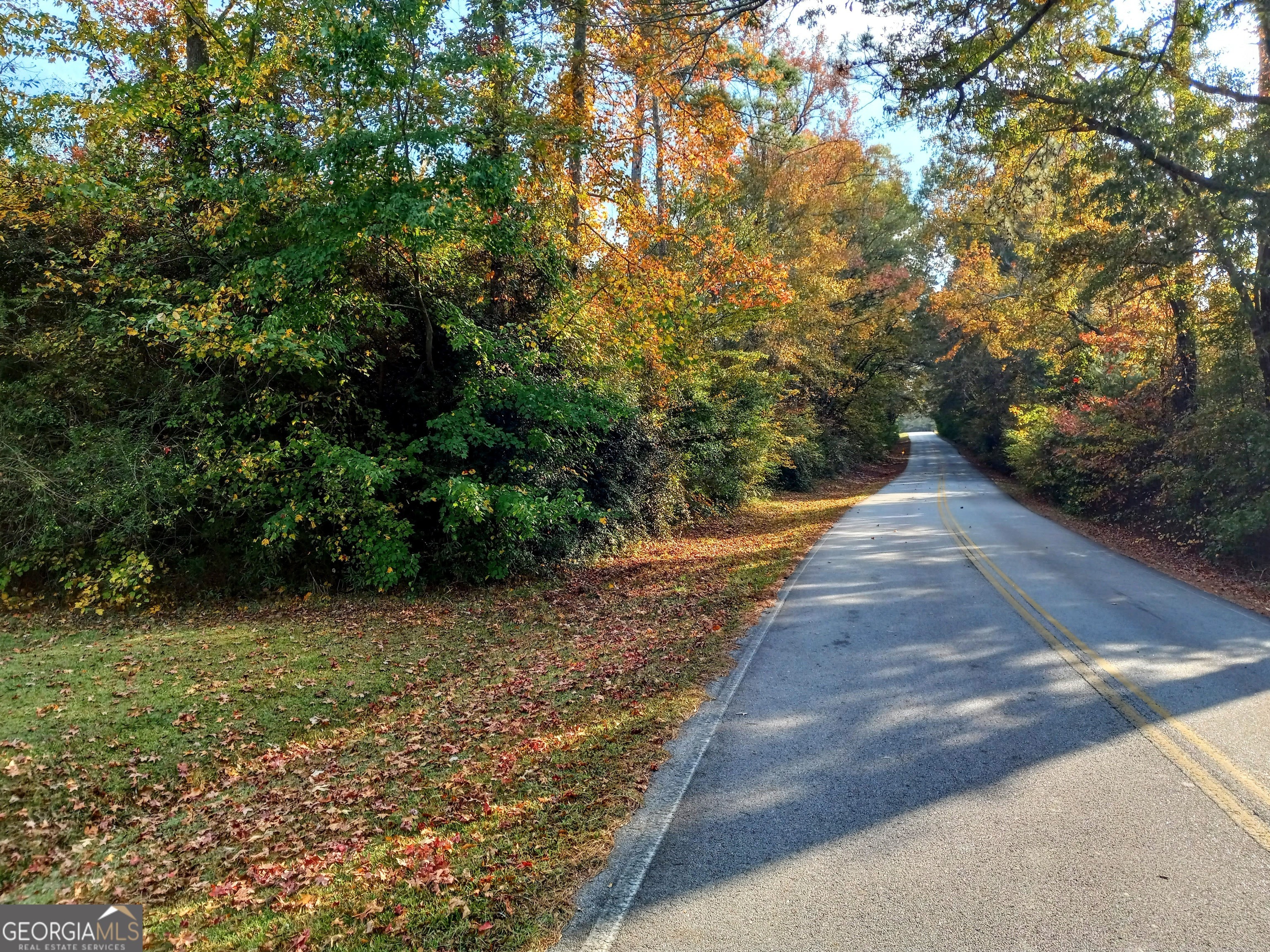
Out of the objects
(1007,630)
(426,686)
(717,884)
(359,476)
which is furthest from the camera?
(359,476)

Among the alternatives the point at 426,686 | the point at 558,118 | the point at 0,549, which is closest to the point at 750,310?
the point at 558,118

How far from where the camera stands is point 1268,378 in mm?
13281

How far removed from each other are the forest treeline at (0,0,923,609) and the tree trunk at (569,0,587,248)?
8 cm

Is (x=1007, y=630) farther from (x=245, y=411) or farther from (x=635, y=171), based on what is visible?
(x=635, y=171)

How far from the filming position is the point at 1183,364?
54.4 feet

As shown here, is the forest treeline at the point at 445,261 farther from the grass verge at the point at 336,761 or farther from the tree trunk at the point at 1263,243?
the grass verge at the point at 336,761

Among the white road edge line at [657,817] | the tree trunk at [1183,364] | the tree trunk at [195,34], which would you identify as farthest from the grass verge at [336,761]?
the tree trunk at [1183,364]

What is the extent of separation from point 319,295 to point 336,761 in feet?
19.4

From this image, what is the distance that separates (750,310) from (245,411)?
36.0 feet

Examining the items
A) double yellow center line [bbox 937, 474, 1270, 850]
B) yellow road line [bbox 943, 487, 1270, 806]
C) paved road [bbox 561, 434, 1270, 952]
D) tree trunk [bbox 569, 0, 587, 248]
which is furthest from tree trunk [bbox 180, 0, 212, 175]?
yellow road line [bbox 943, 487, 1270, 806]

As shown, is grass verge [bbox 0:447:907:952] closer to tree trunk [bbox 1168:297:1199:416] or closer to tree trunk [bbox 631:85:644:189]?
tree trunk [bbox 631:85:644:189]

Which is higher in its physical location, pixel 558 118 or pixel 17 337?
pixel 558 118

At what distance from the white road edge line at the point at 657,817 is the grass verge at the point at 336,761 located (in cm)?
17

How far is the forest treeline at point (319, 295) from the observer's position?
28.8 ft
